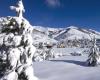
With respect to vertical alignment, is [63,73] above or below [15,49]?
below

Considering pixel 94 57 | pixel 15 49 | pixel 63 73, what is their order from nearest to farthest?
pixel 15 49 < pixel 63 73 < pixel 94 57

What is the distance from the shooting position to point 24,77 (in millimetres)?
22719

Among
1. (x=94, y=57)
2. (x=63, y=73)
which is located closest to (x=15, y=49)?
(x=63, y=73)

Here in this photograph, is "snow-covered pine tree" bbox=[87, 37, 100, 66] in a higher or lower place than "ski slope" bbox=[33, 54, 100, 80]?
higher

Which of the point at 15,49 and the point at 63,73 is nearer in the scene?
the point at 15,49

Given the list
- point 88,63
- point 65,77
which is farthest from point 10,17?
point 88,63

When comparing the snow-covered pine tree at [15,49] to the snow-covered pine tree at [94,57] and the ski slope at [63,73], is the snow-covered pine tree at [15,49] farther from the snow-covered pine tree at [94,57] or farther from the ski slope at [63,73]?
the snow-covered pine tree at [94,57]

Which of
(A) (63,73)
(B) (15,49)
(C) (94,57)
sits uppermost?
(B) (15,49)

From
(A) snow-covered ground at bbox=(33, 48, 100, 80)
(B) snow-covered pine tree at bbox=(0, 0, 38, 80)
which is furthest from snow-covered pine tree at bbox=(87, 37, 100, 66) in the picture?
(B) snow-covered pine tree at bbox=(0, 0, 38, 80)

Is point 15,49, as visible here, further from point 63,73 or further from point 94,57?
point 94,57

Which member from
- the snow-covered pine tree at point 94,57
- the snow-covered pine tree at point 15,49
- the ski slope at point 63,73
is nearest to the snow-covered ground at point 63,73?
the ski slope at point 63,73

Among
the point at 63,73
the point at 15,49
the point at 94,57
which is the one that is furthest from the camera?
the point at 94,57

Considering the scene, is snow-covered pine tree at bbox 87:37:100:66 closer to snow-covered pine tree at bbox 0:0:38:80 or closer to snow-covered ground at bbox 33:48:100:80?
snow-covered ground at bbox 33:48:100:80

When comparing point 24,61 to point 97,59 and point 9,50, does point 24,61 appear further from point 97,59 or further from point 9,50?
point 97,59
